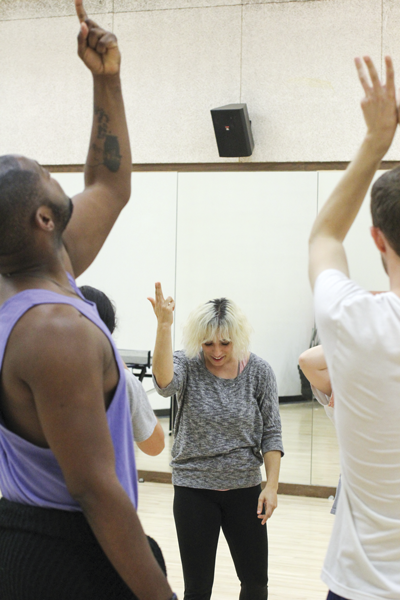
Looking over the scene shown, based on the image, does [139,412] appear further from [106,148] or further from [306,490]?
[306,490]

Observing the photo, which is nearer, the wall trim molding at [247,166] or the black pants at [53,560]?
the black pants at [53,560]

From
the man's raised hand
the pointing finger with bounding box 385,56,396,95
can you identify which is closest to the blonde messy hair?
the man's raised hand

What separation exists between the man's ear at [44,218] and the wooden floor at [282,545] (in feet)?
8.86

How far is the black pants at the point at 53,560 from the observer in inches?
37.3

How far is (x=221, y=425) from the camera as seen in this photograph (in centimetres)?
254

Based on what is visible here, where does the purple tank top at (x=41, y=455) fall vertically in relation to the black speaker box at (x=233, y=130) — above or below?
below

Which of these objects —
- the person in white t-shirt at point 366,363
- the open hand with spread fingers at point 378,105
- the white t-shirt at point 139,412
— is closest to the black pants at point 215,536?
the white t-shirt at point 139,412

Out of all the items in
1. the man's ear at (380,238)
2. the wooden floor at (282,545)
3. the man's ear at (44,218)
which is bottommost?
the wooden floor at (282,545)

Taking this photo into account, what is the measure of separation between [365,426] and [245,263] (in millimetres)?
4422

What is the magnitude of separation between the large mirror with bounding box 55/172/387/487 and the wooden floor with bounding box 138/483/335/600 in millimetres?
395

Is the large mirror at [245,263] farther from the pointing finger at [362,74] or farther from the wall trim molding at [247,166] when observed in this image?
the pointing finger at [362,74]

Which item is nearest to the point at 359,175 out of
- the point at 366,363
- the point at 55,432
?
the point at 366,363

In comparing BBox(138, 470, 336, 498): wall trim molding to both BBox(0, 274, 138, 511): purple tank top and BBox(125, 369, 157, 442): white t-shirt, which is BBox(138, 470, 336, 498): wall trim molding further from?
BBox(0, 274, 138, 511): purple tank top

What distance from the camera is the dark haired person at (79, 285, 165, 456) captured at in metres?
1.87
